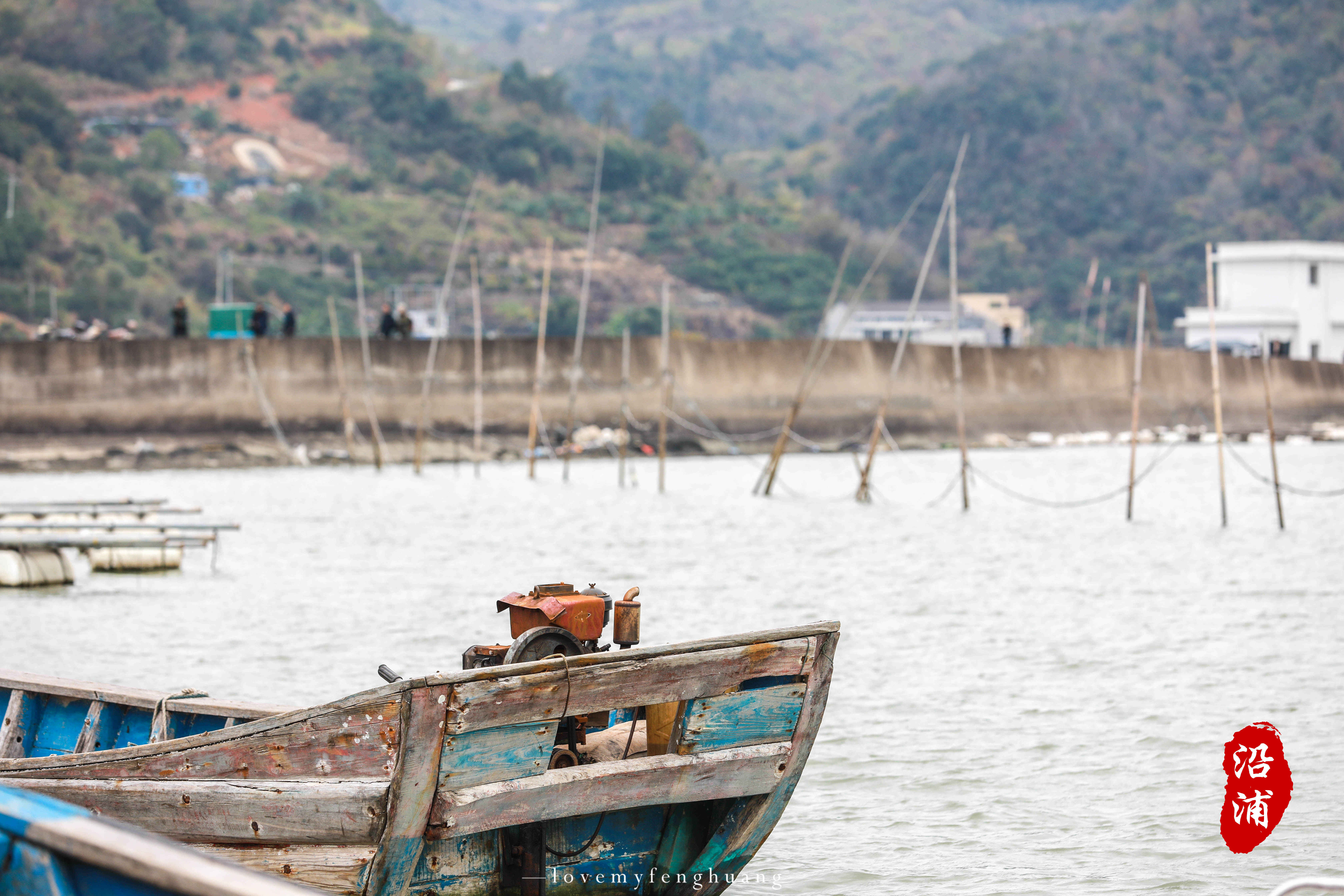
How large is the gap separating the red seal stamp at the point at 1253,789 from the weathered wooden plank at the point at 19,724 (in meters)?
5.78

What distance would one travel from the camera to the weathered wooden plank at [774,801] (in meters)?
6.68

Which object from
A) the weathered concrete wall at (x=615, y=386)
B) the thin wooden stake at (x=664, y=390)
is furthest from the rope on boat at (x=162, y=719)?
the weathered concrete wall at (x=615, y=386)

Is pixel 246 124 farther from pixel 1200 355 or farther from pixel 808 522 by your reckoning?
pixel 808 522

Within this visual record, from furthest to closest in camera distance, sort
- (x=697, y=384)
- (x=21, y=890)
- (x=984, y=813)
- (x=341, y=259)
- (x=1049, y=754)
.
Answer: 1. (x=341, y=259)
2. (x=697, y=384)
3. (x=1049, y=754)
4. (x=984, y=813)
5. (x=21, y=890)

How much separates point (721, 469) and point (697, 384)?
2733mm

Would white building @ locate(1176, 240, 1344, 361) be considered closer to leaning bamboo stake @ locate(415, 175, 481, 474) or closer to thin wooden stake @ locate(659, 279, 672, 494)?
thin wooden stake @ locate(659, 279, 672, 494)

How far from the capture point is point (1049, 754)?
34.4ft

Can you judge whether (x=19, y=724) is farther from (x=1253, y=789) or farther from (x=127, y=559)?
(x=127, y=559)

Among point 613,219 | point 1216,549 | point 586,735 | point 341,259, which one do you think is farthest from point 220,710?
point 613,219

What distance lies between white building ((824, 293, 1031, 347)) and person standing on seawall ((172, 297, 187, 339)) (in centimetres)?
4238

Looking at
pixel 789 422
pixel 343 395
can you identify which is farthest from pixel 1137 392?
pixel 343 395

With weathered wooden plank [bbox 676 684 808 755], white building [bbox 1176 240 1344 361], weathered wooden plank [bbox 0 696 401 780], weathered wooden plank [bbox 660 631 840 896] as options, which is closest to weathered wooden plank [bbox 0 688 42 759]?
weathered wooden plank [bbox 0 696 401 780]

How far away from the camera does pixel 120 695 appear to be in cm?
764

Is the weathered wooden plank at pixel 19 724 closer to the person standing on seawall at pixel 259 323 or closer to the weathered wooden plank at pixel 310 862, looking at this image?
the weathered wooden plank at pixel 310 862
